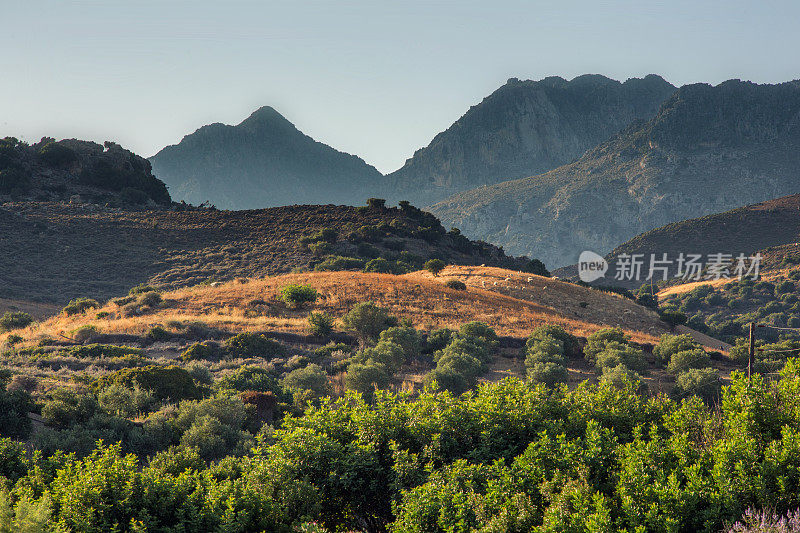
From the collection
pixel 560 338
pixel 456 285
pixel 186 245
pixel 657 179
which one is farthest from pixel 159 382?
pixel 657 179

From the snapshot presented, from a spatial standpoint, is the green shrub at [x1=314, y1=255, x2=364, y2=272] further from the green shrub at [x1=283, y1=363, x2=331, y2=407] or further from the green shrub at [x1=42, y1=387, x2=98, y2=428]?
the green shrub at [x1=42, y1=387, x2=98, y2=428]

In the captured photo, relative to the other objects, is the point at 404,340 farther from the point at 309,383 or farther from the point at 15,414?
the point at 15,414

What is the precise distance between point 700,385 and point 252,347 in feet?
67.4

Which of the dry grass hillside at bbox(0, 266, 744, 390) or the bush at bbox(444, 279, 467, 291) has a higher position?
the bush at bbox(444, 279, 467, 291)

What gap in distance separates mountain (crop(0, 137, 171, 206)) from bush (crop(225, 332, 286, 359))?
55.6m

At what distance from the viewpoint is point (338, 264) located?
178 ft

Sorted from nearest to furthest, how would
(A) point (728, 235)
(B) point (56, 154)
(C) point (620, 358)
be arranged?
(C) point (620, 358) < (B) point (56, 154) < (A) point (728, 235)

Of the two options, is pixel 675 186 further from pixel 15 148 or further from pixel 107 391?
pixel 107 391

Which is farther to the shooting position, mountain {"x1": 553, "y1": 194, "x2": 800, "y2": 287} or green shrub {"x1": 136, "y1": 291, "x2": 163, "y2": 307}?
mountain {"x1": 553, "y1": 194, "x2": 800, "y2": 287}

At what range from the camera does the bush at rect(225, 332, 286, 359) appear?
87.9 ft

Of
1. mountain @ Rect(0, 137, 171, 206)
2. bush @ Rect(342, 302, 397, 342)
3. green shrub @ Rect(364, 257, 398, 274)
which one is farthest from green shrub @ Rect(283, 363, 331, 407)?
mountain @ Rect(0, 137, 171, 206)

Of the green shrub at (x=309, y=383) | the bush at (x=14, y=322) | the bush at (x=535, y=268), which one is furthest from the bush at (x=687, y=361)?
the bush at (x=14, y=322)

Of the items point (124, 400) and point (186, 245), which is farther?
point (186, 245)

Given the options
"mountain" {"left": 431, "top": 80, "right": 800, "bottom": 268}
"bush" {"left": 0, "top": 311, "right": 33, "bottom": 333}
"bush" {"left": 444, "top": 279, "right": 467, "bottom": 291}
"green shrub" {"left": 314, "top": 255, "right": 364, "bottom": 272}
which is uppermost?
"mountain" {"left": 431, "top": 80, "right": 800, "bottom": 268}
